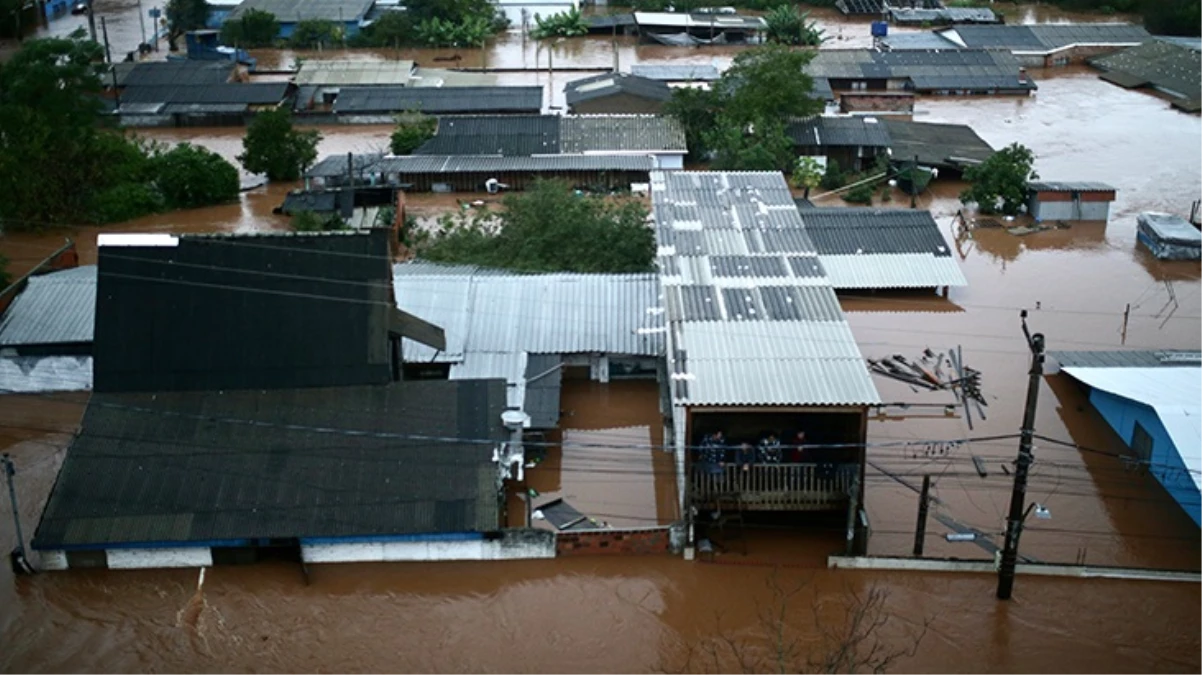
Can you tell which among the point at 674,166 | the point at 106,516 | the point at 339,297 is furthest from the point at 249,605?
the point at 674,166

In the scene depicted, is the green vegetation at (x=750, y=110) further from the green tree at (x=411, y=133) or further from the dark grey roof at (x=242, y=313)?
the dark grey roof at (x=242, y=313)

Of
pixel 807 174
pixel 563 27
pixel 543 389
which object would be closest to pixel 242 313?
pixel 543 389

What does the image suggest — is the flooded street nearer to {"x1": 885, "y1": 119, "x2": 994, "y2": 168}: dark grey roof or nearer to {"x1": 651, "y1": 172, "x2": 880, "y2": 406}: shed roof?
{"x1": 651, "y1": 172, "x2": 880, "y2": 406}: shed roof

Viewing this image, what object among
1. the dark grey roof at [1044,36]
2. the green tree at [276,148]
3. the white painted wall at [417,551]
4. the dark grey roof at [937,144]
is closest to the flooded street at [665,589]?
the white painted wall at [417,551]

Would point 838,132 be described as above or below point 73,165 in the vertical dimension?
below

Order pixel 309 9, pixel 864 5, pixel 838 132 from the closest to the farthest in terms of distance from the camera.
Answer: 1. pixel 838 132
2. pixel 309 9
3. pixel 864 5

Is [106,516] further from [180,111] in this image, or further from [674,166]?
[180,111]

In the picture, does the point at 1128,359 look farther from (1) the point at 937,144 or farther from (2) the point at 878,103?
(2) the point at 878,103
